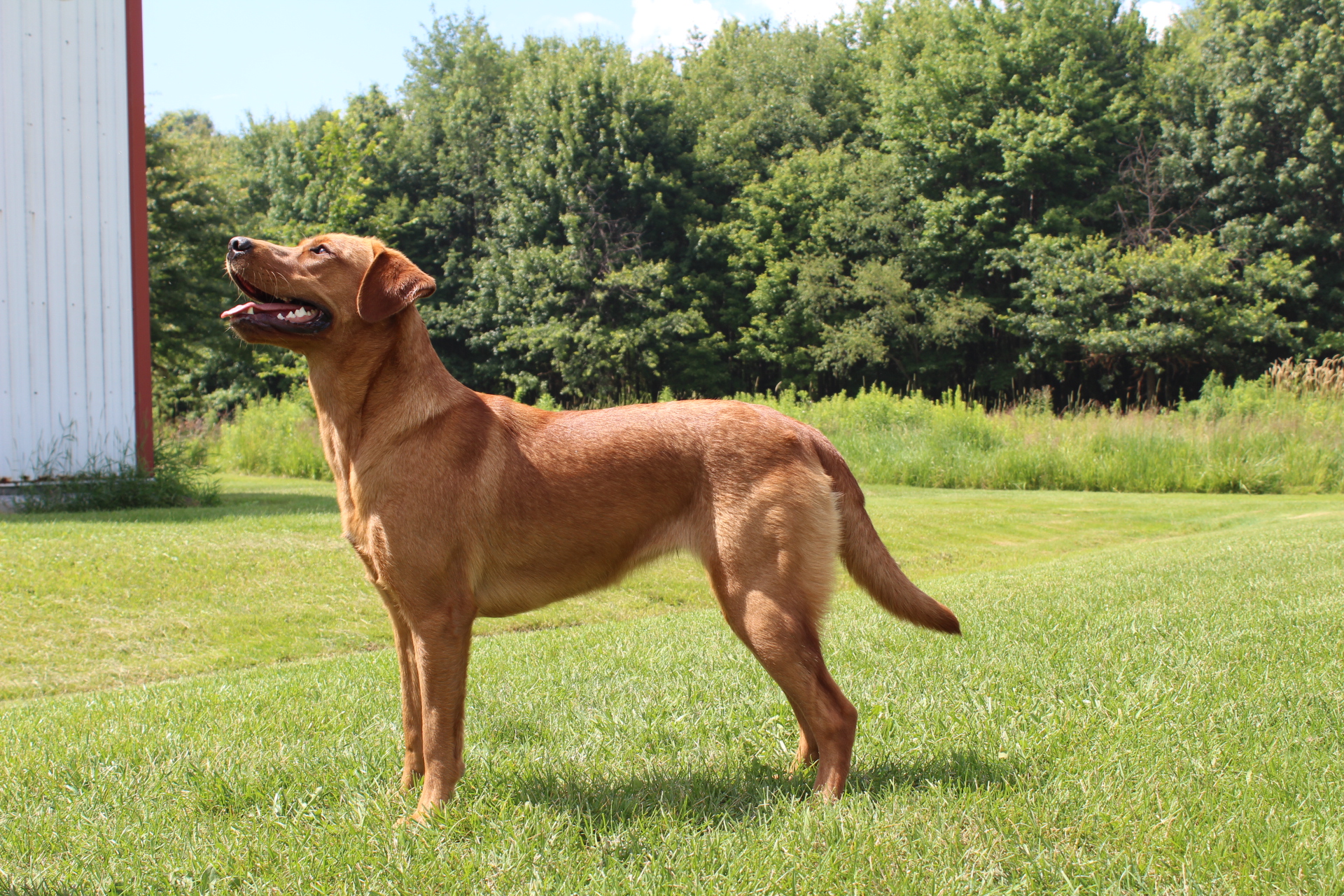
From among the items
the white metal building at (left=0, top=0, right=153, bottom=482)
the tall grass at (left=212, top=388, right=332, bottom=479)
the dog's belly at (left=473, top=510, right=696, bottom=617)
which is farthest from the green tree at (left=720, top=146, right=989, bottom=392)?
the dog's belly at (left=473, top=510, right=696, bottom=617)

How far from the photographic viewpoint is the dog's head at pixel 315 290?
3.32m

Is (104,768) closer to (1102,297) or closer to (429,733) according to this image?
(429,733)

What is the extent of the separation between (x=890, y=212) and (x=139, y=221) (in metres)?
28.2

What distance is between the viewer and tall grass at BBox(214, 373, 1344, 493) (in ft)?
56.7

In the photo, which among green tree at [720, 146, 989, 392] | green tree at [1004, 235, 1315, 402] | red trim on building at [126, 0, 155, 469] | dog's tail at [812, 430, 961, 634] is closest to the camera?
dog's tail at [812, 430, 961, 634]

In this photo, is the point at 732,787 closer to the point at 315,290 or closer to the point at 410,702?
the point at 410,702

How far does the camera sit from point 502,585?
3439mm

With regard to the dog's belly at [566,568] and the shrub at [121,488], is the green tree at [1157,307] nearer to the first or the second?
the shrub at [121,488]

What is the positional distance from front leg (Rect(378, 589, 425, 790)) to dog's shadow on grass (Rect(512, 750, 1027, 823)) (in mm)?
383

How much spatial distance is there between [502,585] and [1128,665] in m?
3.18

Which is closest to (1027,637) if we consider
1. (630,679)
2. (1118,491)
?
(630,679)

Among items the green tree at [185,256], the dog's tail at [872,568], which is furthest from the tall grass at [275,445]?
the dog's tail at [872,568]

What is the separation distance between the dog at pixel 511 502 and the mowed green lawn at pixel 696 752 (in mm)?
407

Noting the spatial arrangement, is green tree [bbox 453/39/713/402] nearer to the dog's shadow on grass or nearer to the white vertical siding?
the white vertical siding
